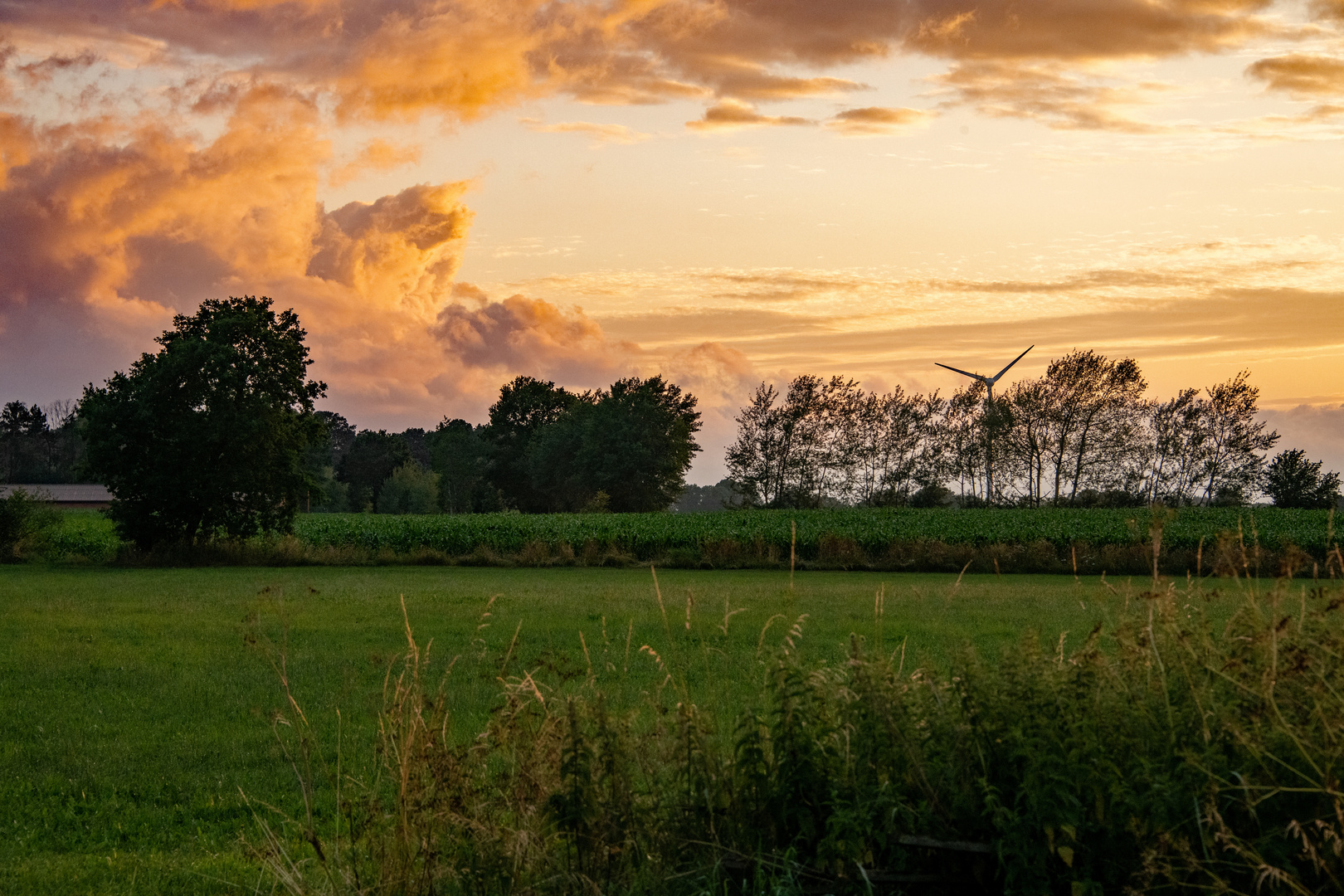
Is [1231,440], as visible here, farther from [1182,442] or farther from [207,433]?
[207,433]

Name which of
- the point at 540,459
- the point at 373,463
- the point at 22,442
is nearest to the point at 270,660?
the point at 540,459

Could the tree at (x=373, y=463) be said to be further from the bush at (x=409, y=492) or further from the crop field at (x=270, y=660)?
the crop field at (x=270, y=660)

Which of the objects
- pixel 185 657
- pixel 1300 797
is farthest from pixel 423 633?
pixel 1300 797

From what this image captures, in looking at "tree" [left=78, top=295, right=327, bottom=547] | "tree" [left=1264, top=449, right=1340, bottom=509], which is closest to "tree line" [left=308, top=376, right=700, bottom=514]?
"tree" [left=78, top=295, right=327, bottom=547]

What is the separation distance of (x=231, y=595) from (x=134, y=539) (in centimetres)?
1540

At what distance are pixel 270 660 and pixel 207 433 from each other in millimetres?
27845

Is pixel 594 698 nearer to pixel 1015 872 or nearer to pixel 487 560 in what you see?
pixel 1015 872

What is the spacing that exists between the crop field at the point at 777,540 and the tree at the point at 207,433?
2.54 metres

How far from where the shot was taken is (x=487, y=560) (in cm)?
3878

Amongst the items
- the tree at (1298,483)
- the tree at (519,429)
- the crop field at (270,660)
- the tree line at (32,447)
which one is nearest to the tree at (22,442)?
the tree line at (32,447)

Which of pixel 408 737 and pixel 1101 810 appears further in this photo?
pixel 408 737

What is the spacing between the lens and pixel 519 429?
102875mm

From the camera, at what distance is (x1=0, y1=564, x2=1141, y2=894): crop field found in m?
7.30

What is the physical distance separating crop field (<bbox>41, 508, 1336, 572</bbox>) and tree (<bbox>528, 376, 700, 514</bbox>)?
1388 inches
